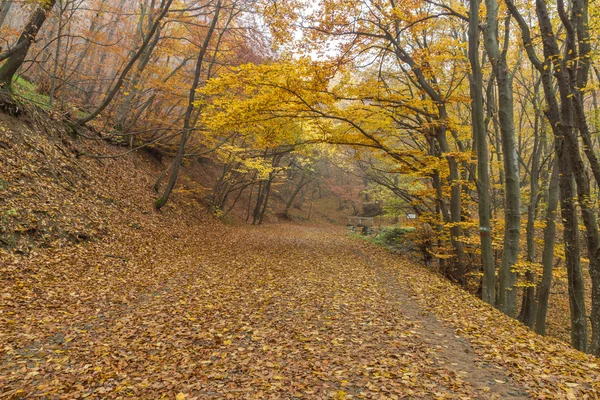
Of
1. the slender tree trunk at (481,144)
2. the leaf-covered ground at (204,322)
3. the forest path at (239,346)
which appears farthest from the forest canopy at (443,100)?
the forest path at (239,346)

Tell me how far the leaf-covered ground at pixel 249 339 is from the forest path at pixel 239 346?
0.07 ft

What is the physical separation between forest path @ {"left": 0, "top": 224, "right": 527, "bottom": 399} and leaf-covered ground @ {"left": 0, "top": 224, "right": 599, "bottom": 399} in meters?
0.02

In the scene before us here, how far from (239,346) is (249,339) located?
0.82 ft

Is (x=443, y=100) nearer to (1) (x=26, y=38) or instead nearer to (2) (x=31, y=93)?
(1) (x=26, y=38)

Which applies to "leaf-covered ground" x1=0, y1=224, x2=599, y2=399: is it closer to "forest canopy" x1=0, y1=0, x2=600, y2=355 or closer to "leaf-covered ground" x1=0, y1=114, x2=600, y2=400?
"leaf-covered ground" x1=0, y1=114, x2=600, y2=400

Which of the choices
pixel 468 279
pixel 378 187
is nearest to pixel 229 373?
pixel 468 279

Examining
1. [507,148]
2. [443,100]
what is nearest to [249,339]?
[507,148]

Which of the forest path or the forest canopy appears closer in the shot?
the forest path

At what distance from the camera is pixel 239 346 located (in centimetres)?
452

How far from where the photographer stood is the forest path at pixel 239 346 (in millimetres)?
3451

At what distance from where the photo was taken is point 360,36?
9133 millimetres

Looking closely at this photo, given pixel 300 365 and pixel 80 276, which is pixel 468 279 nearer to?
pixel 300 365

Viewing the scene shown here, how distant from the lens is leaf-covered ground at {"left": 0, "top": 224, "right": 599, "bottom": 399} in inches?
136

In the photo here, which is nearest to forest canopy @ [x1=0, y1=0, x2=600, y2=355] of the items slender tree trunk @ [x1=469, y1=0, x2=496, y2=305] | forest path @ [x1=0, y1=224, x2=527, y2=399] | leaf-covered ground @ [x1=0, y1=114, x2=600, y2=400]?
slender tree trunk @ [x1=469, y1=0, x2=496, y2=305]
